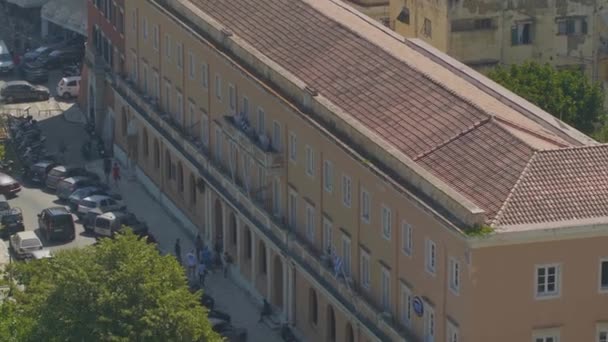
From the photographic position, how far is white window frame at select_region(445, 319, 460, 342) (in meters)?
85.1

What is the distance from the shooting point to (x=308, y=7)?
113 m

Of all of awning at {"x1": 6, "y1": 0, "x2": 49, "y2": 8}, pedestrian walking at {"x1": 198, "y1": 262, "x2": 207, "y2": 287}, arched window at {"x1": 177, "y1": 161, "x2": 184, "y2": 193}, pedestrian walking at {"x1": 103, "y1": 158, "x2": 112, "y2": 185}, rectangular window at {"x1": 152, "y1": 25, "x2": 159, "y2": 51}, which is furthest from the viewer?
awning at {"x1": 6, "y1": 0, "x2": 49, "y2": 8}

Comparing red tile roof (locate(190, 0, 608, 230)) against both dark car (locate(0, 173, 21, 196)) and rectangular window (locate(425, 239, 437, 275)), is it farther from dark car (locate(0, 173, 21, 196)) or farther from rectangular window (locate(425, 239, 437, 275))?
dark car (locate(0, 173, 21, 196))

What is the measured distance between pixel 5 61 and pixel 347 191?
217ft

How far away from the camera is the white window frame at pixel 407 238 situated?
292 ft

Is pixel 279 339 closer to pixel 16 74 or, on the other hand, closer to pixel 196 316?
pixel 196 316

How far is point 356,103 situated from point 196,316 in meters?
13.0

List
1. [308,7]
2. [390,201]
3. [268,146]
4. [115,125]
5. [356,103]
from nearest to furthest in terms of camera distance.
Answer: [390,201]
[356,103]
[268,146]
[308,7]
[115,125]

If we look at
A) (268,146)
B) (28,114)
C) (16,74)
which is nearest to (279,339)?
(268,146)

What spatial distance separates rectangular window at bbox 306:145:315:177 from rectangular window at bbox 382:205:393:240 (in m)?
9.37

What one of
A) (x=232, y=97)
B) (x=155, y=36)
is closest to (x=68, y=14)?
(x=155, y=36)

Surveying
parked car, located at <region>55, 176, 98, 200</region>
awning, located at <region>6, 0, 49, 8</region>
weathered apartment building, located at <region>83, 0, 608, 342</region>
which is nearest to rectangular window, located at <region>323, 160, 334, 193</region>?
weathered apartment building, located at <region>83, 0, 608, 342</region>

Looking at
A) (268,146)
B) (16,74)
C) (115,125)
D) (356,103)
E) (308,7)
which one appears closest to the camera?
(356,103)

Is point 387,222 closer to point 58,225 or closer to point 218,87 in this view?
point 218,87
